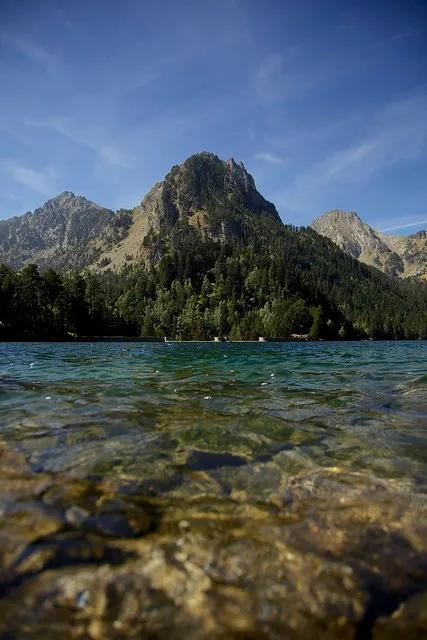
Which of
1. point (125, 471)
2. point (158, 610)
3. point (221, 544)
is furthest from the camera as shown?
point (125, 471)

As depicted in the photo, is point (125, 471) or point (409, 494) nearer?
point (409, 494)

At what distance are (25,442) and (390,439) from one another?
8415 millimetres

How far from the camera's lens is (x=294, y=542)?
5230 mm

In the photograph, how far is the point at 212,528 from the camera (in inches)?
219

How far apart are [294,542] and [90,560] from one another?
2.46 metres

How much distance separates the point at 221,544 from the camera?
5172mm

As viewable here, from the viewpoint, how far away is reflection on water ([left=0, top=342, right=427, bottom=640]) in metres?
3.96

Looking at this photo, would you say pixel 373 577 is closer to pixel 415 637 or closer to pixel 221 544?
pixel 415 637

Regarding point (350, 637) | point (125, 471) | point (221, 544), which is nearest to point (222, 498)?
point (221, 544)

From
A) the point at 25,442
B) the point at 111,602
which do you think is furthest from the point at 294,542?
the point at 25,442

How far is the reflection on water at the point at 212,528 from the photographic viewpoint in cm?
396

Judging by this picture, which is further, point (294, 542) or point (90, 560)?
point (294, 542)

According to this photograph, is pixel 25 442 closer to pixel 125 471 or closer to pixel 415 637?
pixel 125 471

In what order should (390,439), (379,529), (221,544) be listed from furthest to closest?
(390,439), (379,529), (221,544)
